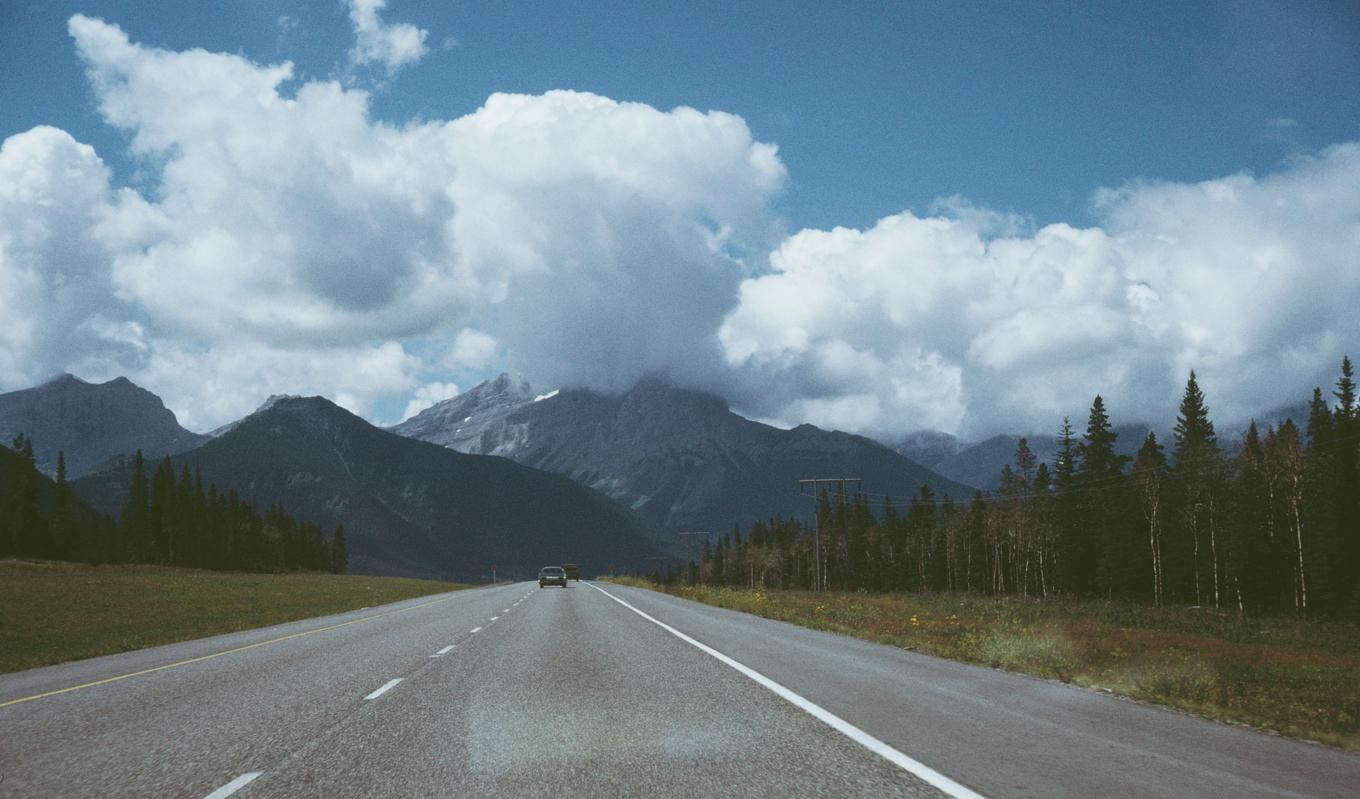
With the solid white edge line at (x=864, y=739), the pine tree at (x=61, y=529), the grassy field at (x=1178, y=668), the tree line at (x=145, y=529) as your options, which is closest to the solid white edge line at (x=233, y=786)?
the solid white edge line at (x=864, y=739)

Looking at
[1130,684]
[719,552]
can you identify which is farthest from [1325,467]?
[719,552]

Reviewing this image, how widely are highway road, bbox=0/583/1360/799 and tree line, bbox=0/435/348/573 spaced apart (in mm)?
117446

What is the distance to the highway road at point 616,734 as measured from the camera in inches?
245

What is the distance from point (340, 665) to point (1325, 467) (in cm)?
7128

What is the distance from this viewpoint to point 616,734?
26.6 ft

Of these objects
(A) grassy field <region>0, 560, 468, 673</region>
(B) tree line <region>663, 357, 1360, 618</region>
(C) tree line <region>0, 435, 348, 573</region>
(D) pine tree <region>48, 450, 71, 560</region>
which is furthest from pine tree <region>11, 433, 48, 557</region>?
(B) tree line <region>663, 357, 1360, 618</region>

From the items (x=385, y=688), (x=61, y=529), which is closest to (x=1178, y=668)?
(x=385, y=688)

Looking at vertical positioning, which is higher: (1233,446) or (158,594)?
(1233,446)

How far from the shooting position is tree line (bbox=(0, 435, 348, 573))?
4446 inches

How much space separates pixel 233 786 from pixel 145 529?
481 feet

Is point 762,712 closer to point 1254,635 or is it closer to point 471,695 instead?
point 471,695

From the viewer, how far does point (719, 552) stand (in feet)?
643

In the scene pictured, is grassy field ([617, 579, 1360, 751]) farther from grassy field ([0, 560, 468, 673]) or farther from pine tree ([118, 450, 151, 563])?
pine tree ([118, 450, 151, 563])

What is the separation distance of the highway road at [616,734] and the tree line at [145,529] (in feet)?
385
